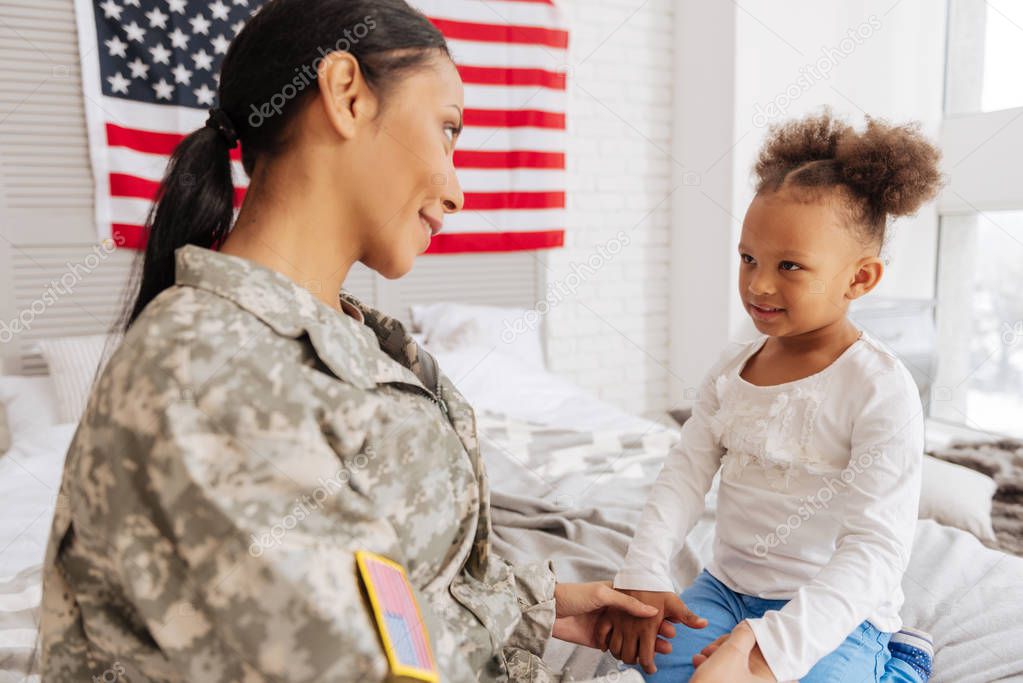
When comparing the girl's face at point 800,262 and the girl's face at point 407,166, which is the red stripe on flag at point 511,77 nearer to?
the girl's face at point 800,262

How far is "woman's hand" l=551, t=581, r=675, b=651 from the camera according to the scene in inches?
37.8

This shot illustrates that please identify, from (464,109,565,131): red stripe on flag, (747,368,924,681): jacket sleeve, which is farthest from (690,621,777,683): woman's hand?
(464,109,565,131): red stripe on flag

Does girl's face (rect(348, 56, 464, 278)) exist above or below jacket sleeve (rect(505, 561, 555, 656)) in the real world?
above

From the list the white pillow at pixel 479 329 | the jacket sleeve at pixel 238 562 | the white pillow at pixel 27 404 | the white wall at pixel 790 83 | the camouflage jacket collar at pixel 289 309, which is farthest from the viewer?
the white wall at pixel 790 83

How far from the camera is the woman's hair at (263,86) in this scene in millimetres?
708

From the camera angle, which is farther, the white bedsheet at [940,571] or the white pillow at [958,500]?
the white pillow at [958,500]

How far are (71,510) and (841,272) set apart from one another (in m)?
0.94

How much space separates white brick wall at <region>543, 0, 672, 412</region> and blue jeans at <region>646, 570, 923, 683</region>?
2530 mm

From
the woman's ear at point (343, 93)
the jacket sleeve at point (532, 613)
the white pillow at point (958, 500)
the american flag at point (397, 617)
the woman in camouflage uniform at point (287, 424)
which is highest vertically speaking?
the woman's ear at point (343, 93)

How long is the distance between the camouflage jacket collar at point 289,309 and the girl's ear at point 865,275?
0.69 metres

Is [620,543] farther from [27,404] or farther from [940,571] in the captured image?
[27,404]

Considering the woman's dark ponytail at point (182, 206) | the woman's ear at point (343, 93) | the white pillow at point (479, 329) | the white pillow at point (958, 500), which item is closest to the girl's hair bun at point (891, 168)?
the woman's ear at point (343, 93)

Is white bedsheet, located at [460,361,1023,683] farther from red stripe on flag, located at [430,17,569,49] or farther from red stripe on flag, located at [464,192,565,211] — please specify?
red stripe on flag, located at [430,17,569,49]

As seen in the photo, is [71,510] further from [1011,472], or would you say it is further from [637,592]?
[1011,472]
